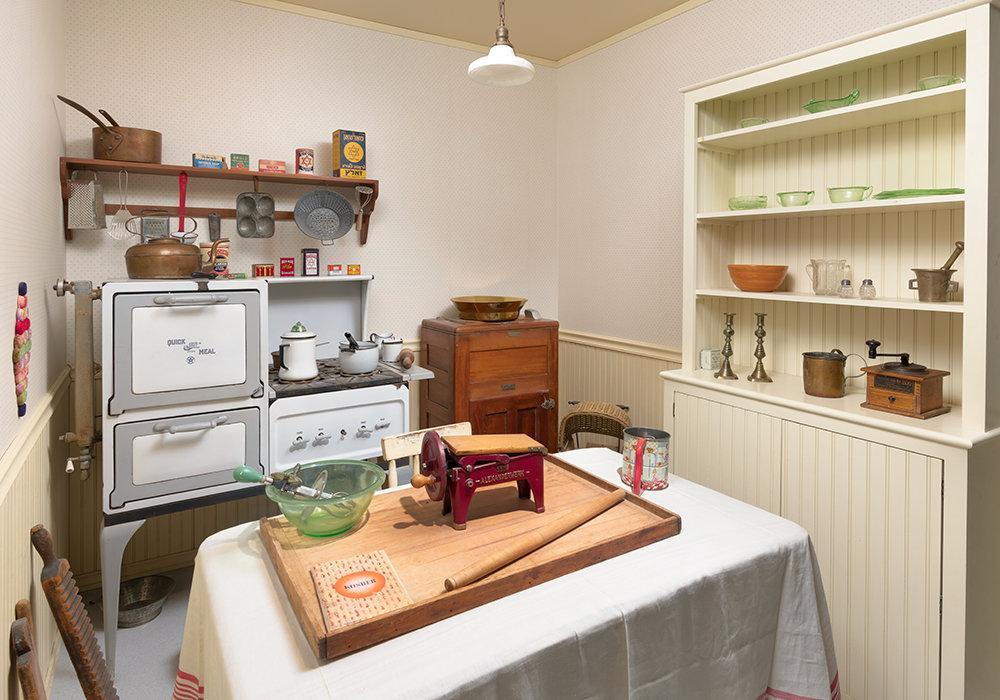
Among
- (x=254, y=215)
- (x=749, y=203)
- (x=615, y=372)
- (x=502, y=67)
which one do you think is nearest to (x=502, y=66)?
(x=502, y=67)

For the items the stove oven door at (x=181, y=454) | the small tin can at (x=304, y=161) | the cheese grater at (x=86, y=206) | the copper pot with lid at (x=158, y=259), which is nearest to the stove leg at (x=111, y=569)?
the stove oven door at (x=181, y=454)

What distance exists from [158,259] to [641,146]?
2.61 meters

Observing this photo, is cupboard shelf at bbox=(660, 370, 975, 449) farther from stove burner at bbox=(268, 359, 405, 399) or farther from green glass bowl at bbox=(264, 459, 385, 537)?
green glass bowl at bbox=(264, 459, 385, 537)

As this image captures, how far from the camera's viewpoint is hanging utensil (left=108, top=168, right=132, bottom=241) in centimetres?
293

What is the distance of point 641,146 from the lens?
144 inches

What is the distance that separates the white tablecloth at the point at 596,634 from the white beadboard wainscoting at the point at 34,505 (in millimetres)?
472

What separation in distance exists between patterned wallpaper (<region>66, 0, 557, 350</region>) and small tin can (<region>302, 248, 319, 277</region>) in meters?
0.14

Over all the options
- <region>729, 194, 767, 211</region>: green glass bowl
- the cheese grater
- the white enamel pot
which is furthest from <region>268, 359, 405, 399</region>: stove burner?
<region>729, 194, 767, 211</region>: green glass bowl

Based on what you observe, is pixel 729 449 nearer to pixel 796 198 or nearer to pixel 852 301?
pixel 852 301

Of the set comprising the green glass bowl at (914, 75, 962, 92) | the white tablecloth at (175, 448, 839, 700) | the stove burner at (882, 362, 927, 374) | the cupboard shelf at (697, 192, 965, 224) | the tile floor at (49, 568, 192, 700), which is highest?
the green glass bowl at (914, 75, 962, 92)

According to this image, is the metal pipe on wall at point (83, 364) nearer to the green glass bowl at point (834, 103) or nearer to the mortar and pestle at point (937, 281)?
the green glass bowl at point (834, 103)

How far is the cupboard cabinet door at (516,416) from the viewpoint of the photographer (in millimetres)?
3525

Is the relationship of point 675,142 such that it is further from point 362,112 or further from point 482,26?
point 362,112

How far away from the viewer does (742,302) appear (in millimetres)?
3051
